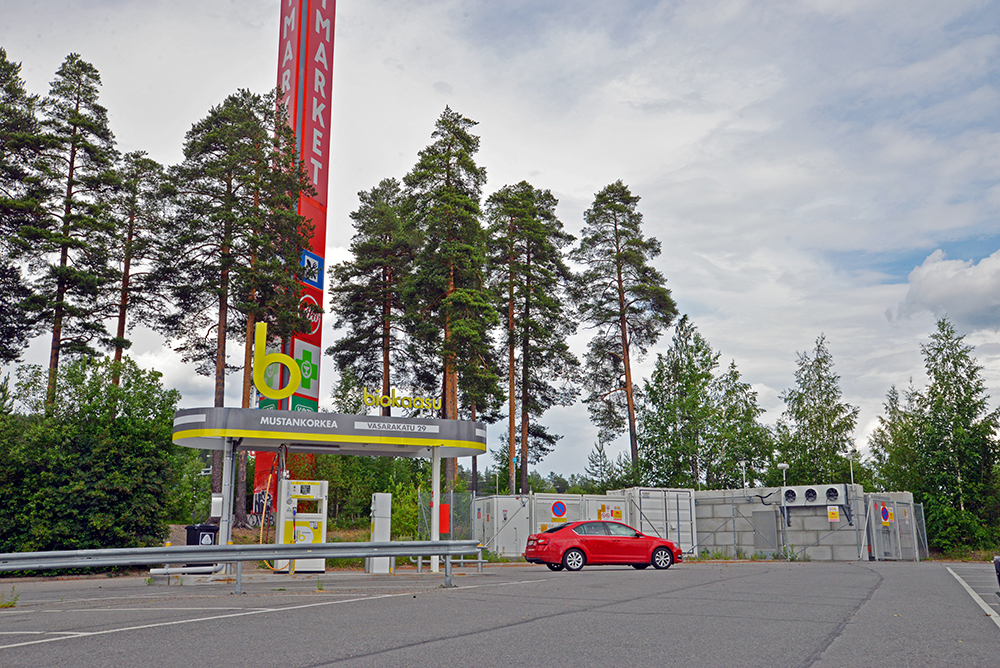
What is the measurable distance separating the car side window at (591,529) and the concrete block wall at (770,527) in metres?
12.9

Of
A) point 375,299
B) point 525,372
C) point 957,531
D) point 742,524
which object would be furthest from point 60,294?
point 957,531

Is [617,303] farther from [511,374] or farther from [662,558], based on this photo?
[662,558]

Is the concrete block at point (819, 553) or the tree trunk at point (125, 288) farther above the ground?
the tree trunk at point (125, 288)

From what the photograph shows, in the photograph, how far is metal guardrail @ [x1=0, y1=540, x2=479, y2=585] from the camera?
10953 millimetres

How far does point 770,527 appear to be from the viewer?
34.5 m

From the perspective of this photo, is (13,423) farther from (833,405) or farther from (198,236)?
(833,405)

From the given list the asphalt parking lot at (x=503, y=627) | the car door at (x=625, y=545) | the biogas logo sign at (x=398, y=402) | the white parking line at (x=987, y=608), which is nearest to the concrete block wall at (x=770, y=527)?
the car door at (x=625, y=545)

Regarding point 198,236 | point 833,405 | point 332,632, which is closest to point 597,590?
point 332,632

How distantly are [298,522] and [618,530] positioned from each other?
29.1ft

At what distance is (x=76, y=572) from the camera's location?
2242 centimetres

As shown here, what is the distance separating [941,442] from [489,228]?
89.8 feet

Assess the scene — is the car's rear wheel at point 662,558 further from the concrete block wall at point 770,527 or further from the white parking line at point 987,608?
the concrete block wall at point 770,527

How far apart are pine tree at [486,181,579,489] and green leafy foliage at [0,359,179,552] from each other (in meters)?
23.2

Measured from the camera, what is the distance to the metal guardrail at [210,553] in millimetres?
10953
